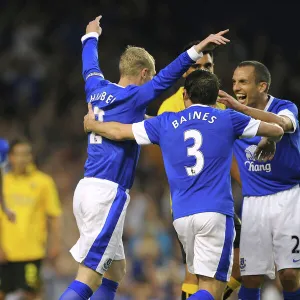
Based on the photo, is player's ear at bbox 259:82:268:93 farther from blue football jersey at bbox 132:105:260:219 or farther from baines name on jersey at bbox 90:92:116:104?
baines name on jersey at bbox 90:92:116:104

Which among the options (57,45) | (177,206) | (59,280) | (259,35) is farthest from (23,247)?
(259,35)

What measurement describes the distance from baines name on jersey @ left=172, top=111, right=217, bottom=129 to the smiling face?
1093 mm

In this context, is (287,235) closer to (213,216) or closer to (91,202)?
(213,216)

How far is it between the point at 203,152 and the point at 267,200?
123 cm

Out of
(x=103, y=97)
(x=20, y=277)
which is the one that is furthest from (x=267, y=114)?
(x=20, y=277)

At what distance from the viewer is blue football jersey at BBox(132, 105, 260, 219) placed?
6.01 meters

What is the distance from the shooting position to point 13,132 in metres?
13.9

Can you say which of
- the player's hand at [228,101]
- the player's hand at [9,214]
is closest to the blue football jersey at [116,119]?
the player's hand at [228,101]

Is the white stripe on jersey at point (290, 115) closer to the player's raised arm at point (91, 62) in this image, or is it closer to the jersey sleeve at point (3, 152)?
the player's raised arm at point (91, 62)

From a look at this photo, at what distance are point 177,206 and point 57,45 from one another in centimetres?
923

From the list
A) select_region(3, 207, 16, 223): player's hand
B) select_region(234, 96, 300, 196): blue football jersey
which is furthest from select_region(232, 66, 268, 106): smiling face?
select_region(3, 207, 16, 223): player's hand

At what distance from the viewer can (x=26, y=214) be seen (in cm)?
1016

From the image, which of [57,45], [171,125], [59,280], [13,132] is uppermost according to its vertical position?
[57,45]

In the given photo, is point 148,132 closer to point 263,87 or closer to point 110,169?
point 110,169
